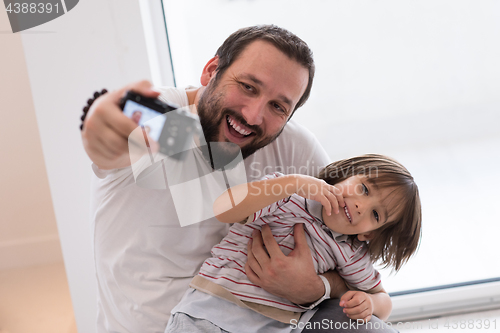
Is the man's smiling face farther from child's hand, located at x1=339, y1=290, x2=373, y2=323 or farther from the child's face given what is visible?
child's hand, located at x1=339, y1=290, x2=373, y2=323

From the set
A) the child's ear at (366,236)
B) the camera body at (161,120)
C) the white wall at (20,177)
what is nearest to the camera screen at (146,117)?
the camera body at (161,120)

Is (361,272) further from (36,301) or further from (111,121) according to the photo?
(36,301)

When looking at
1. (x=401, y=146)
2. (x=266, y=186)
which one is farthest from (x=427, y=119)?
(x=266, y=186)

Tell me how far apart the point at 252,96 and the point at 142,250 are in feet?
1.67

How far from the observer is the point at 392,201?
1.00 metres

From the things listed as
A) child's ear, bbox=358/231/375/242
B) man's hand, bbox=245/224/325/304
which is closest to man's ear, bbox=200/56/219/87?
man's hand, bbox=245/224/325/304

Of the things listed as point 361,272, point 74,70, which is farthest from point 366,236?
point 74,70

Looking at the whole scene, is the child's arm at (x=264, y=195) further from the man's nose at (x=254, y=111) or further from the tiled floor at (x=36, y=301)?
the tiled floor at (x=36, y=301)

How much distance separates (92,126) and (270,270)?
1.81 ft

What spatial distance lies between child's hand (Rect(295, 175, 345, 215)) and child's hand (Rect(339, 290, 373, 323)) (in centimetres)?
24

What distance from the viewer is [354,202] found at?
966 mm

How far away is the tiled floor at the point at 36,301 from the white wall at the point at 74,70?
598 mm

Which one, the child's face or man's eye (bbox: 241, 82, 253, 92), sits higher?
man's eye (bbox: 241, 82, 253, 92)

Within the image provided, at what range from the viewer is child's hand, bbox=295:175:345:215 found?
0.92m
